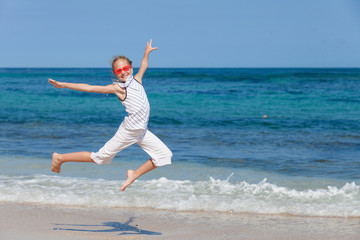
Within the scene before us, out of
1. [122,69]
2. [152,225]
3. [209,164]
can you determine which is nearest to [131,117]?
[122,69]

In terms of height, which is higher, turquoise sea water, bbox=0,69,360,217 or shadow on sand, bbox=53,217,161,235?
turquoise sea water, bbox=0,69,360,217

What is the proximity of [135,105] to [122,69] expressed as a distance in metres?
0.41

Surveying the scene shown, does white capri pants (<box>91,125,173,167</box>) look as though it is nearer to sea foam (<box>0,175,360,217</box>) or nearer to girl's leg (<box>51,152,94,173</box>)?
girl's leg (<box>51,152,94,173</box>)

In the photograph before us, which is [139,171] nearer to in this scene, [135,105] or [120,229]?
[120,229]

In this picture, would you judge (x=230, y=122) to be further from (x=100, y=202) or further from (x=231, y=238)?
(x=231, y=238)

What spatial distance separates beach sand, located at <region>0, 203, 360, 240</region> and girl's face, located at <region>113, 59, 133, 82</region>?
182cm

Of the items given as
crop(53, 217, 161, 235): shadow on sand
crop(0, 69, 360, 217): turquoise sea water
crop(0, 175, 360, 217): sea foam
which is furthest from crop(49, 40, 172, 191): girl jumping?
crop(0, 175, 360, 217): sea foam

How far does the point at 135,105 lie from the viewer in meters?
4.89

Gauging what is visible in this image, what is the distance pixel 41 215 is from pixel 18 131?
8.19 metres

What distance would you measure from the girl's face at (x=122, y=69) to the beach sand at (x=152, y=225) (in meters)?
1.82

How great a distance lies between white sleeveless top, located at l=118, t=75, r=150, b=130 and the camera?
4.89 meters

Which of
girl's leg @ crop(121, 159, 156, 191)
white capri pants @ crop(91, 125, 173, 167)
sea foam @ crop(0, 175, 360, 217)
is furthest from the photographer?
sea foam @ crop(0, 175, 360, 217)

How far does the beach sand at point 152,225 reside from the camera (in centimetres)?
525

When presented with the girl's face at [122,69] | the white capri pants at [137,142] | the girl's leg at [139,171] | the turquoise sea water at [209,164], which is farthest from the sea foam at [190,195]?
the girl's face at [122,69]
